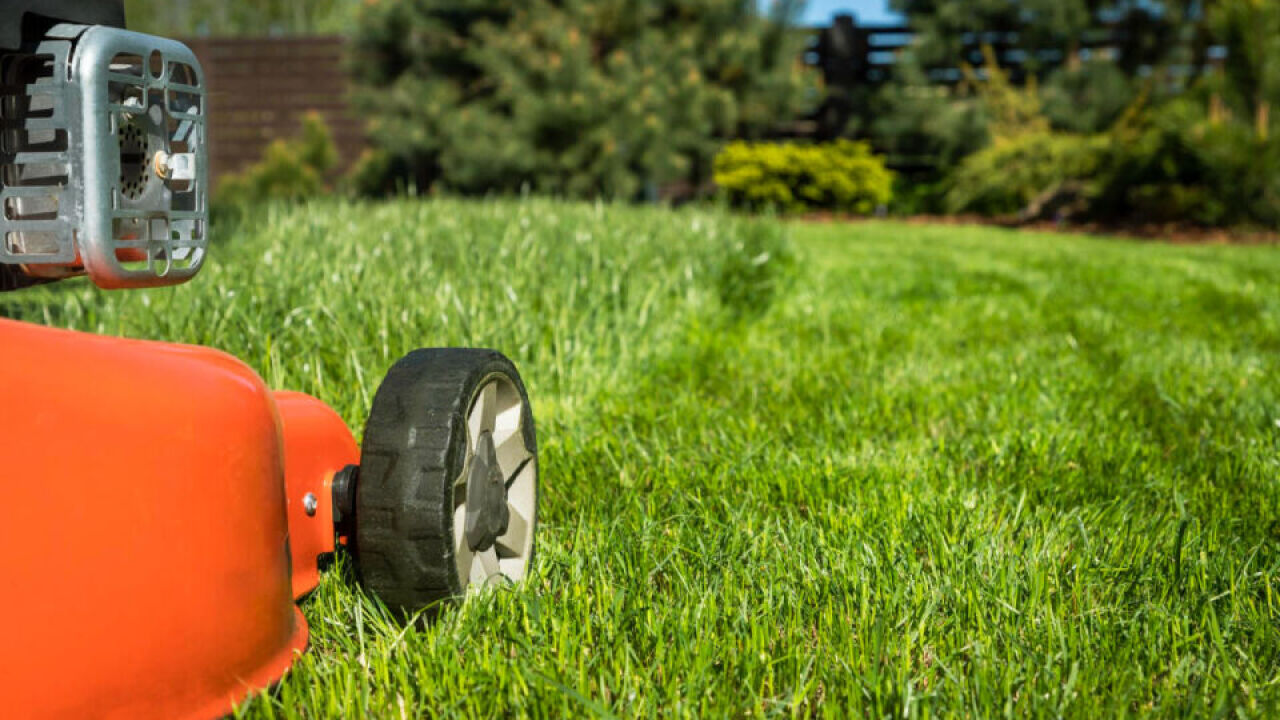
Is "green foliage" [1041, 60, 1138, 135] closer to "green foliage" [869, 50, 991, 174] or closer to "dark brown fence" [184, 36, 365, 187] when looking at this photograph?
"green foliage" [869, 50, 991, 174]

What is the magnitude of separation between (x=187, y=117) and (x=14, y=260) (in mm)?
262

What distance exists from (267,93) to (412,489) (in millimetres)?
16155

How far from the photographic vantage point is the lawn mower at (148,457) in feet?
3.22

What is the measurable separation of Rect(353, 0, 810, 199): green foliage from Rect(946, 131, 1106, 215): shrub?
8.09 feet

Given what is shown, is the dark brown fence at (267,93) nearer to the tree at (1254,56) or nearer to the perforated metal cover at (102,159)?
the tree at (1254,56)

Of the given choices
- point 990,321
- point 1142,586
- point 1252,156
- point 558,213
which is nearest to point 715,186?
point 1252,156

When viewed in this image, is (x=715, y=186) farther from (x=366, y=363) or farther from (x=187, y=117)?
(x=187, y=117)

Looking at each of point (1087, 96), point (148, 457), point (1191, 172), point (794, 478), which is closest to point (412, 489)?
point (148, 457)

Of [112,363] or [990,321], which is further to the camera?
[990,321]

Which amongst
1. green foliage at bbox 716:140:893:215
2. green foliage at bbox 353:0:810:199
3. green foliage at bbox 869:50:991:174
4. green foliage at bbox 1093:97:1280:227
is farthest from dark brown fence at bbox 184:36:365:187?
green foliage at bbox 1093:97:1280:227

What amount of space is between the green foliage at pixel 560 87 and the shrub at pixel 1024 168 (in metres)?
2.47

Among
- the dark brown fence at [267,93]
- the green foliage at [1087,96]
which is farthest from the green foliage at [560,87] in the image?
the dark brown fence at [267,93]

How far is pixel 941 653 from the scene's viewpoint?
1342 mm

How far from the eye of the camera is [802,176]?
1240 centimetres
